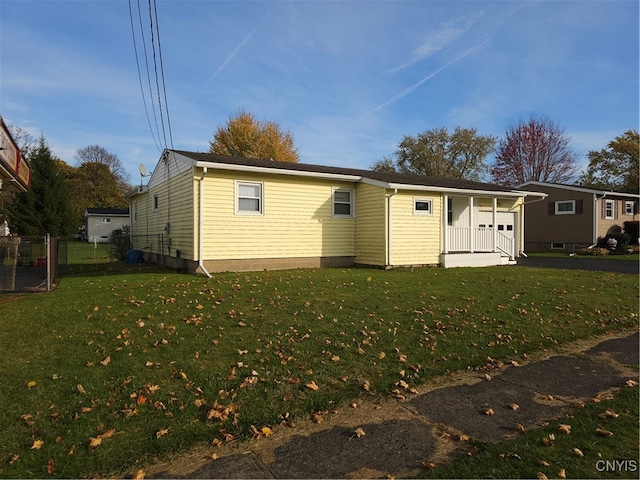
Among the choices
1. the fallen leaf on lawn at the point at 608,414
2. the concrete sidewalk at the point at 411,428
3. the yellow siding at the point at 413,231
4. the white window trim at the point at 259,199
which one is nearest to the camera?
the concrete sidewalk at the point at 411,428

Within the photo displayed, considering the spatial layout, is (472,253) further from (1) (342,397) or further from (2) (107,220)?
(2) (107,220)

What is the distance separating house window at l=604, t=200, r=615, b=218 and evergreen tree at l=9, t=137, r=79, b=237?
34.8 m

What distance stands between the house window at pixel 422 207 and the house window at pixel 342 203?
7.80 ft

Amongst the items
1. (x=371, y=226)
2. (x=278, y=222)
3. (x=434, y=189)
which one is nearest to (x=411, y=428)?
(x=278, y=222)

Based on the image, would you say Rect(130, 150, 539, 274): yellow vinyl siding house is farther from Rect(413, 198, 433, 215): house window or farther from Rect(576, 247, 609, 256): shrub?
Rect(576, 247, 609, 256): shrub

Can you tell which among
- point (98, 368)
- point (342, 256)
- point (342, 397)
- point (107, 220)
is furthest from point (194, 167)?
point (107, 220)

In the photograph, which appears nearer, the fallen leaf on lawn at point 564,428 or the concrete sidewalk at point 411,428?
the concrete sidewalk at point 411,428

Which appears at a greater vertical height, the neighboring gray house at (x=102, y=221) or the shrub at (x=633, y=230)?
the neighboring gray house at (x=102, y=221)

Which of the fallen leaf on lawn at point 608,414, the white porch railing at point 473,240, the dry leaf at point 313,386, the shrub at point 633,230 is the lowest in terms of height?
the fallen leaf on lawn at point 608,414

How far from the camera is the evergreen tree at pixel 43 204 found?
25578 millimetres

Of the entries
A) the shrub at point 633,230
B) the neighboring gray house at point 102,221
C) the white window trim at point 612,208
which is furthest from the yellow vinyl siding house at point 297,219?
the neighboring gray house at point 102,221

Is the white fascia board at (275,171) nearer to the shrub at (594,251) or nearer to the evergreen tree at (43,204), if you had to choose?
the shrub at (594,251)

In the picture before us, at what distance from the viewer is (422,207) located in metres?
15.8

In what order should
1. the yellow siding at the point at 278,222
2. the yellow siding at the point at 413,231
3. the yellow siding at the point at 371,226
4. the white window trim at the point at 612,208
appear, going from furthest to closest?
the white window trim at the point at 612,208 < the yellow siding at the point at 413,231 < the yellow siding at the point at 371,226 < the yellow siding at the point at 278,222
